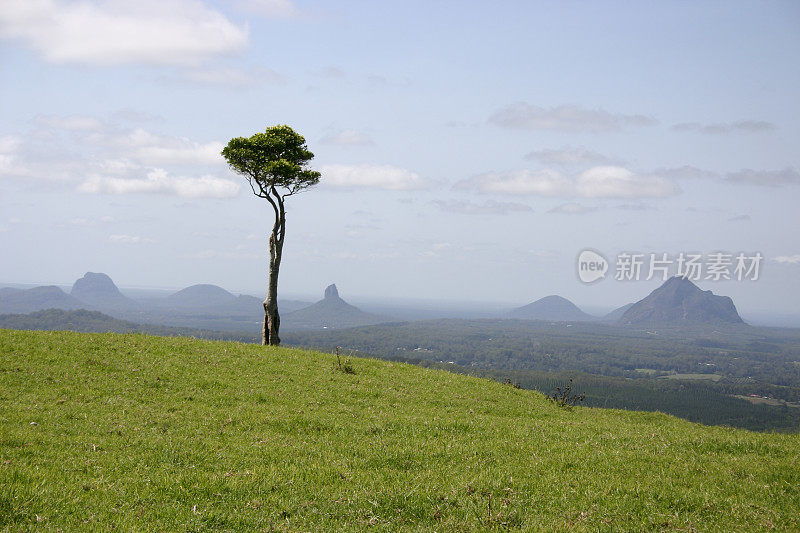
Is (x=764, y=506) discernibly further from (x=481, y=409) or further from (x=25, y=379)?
(x=25, y=379)

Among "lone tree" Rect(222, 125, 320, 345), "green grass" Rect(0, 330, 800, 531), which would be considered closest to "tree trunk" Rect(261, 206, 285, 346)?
"lone tree" Rect(222, 125, 320, 345)

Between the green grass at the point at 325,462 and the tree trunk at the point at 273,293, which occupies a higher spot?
the tree trunk at the point at 273,293

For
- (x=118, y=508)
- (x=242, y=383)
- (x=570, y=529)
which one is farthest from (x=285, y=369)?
(x=570, y=529)

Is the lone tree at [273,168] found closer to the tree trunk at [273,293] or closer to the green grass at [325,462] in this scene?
the tree trunk at [273,293]

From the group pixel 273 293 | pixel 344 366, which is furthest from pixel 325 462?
pixel 273 293

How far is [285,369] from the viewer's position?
1138 inches

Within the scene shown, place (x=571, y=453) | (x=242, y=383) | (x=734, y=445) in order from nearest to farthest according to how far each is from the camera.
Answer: (x=571, y=453), (x=734, y=445), (x=242, y=383)

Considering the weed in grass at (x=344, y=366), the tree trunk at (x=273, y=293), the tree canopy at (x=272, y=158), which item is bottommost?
the weed in grass at (x=344, y=366)

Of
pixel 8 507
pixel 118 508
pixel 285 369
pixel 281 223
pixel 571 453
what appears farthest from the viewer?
pixel 281 223

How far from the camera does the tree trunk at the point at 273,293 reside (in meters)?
39.8

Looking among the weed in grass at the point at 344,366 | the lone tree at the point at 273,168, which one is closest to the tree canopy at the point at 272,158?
the lone tree at the point at 273,168

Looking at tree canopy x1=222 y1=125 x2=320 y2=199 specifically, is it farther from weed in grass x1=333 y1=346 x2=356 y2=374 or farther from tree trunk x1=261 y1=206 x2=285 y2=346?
weed in grass x1=333 y1=346 x2=356 y2=374

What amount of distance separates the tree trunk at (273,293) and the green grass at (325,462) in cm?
1367

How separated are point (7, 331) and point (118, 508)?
25.2 meters
